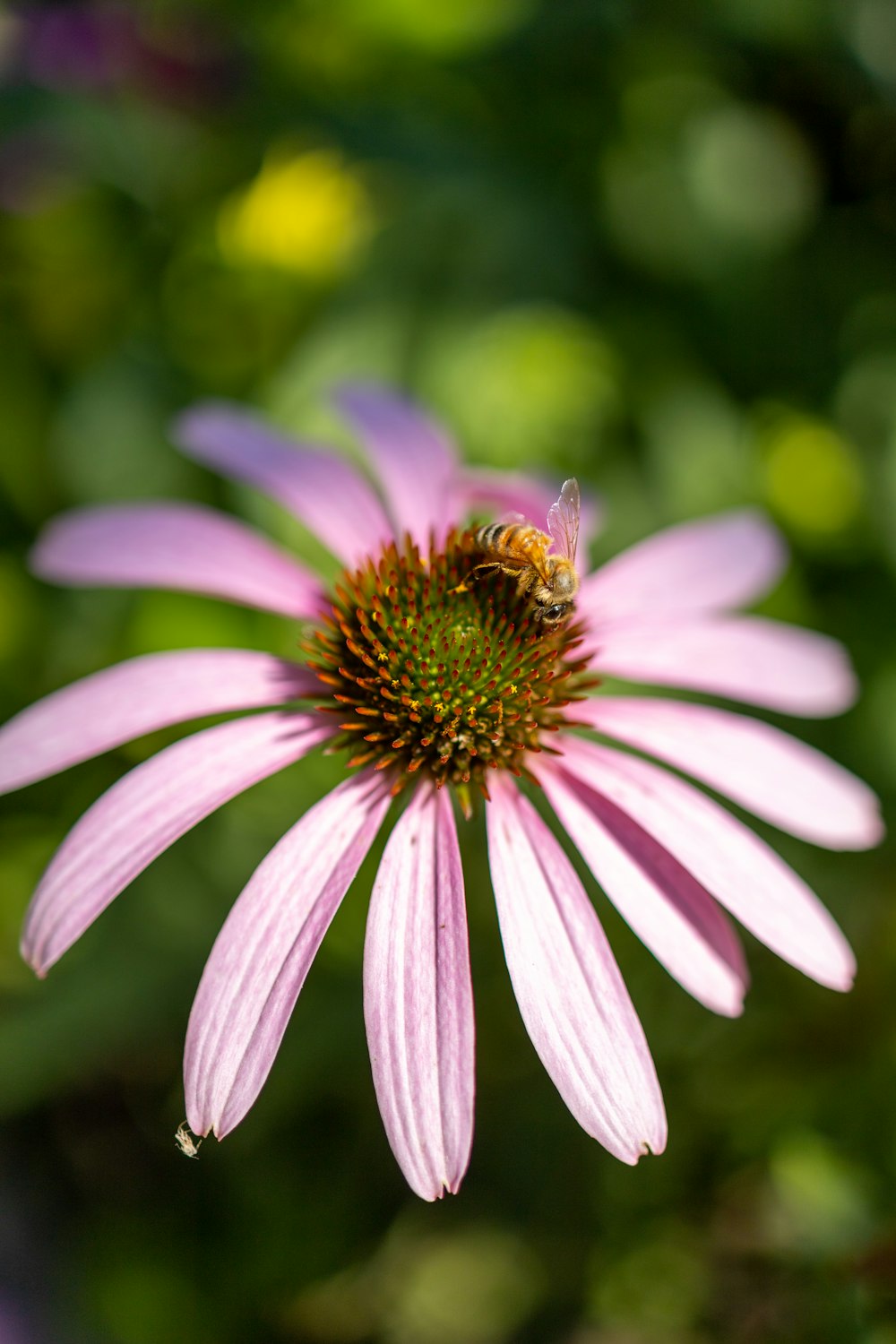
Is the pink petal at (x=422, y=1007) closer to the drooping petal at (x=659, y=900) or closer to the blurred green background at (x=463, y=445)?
the drooping petal at (x=659, y=900)

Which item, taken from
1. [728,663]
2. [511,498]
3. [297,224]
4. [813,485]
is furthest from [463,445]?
[728,663]

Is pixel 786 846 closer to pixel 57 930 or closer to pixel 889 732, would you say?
pixel 889 732

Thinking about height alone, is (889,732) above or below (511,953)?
above

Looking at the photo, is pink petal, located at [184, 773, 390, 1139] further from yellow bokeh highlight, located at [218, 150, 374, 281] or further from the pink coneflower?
yellow bokeh highlight, located at [218, 150, 374, 281]

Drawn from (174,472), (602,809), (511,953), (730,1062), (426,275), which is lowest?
(730,1062)

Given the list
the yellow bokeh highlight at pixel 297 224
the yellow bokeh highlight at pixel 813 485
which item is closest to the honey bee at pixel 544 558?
the yellow bokeh highlight at pixel 813 485

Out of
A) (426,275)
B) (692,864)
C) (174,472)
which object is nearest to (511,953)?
(692,864)
